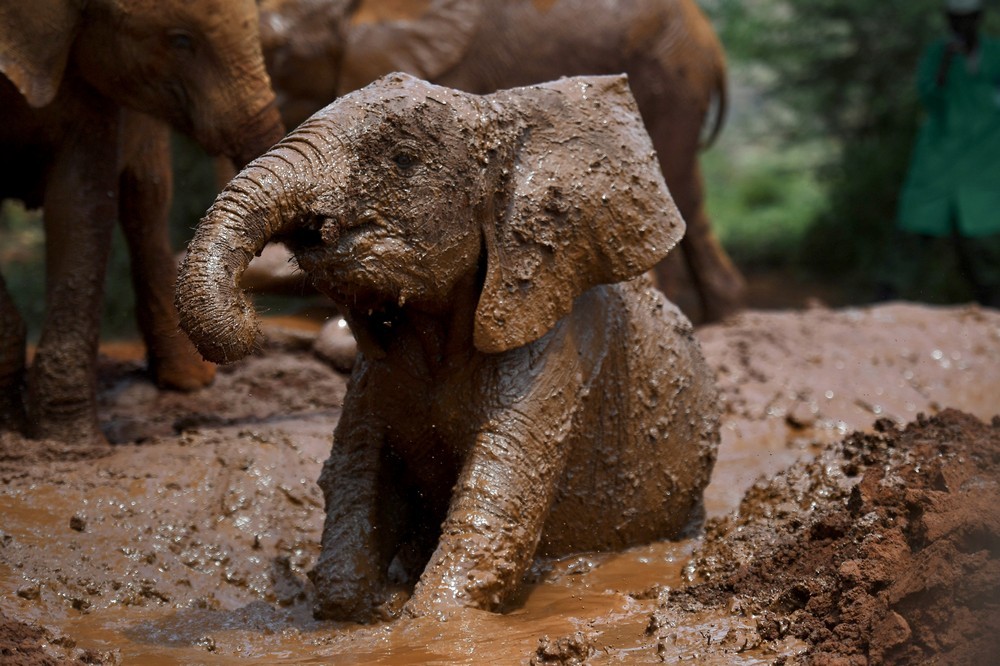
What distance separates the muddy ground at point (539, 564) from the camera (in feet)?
12.9

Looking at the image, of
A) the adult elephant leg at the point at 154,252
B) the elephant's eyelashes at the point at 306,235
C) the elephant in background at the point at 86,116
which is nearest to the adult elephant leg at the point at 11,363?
the elephant in background at the point at 86,116

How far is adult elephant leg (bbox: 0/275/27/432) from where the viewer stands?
239 inches

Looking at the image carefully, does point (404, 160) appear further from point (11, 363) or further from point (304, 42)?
point (304, 42)

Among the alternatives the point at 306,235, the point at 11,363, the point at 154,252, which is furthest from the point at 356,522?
the point at 154,252

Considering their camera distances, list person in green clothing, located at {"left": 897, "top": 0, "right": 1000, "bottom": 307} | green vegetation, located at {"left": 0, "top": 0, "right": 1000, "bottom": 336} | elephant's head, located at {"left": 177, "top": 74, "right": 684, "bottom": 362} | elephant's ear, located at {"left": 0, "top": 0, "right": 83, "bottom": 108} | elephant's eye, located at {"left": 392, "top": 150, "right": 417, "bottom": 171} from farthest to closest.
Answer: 1. green vegetation, located at {"left": 0, "top": 0, "right": 1000, "bottom": 336}
2. person in green clothing, located at {"left": 897, "top": 0, "right": 1000, "bottom": 307}
3. elephant's ear, located at {"left": 0, "top": 0, "right": 83, "bottom": 108}
4. elephant's eye, located at {"left": 392, "top": 150, "right": 417, "bottom": 171}
5. elephant's head, located at {"left": 177, "top": 74, "right": 684, "bottom": 362}

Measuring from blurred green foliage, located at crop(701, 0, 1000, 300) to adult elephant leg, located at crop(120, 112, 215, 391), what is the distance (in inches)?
331

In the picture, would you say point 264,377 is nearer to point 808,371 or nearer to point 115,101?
point 115,101

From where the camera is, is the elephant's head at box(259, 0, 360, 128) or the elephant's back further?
the elephant's head at box(259, 0, 360, 128)

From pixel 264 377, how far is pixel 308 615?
9.78 feet

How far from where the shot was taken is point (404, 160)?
4.14m

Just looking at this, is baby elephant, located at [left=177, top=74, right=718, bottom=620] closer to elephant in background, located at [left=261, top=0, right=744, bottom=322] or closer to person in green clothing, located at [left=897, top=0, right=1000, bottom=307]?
elephant in background, located at [left=261, top=0, right=744, bottom=322]

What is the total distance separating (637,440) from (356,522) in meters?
1.16

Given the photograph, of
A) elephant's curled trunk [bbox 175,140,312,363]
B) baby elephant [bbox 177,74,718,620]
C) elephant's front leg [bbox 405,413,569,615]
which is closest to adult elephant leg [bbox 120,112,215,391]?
baby elephant [bbox 177,74,718,620]

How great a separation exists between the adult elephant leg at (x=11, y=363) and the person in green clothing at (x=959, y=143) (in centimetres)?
759
